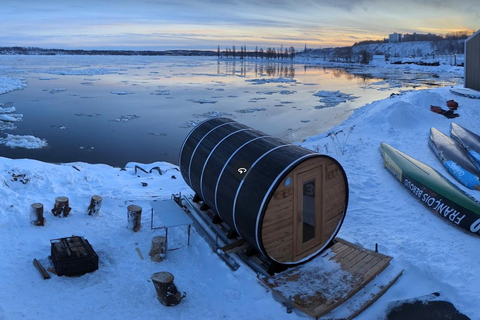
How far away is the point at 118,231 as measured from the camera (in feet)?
28.7

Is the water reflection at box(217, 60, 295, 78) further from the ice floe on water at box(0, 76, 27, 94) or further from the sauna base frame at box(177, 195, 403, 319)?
the sauna base frame at box(177, 195, 403, 319)

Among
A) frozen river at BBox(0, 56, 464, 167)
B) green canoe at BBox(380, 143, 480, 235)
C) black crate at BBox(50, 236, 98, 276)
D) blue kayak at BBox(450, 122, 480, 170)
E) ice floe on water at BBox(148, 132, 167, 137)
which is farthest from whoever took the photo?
ice floe on water at BBox(148, 132, 167, 137)

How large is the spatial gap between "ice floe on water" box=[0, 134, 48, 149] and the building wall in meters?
23.5

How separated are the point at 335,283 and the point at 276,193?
1.73m

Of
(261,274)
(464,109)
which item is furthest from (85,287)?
(464,109)

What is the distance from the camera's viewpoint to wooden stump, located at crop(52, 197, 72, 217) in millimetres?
9078

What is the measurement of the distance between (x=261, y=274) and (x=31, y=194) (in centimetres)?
631

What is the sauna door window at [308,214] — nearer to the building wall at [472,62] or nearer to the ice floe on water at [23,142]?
the ice floe on water at [23,142]

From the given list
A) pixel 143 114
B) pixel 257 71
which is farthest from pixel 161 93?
pixel 257 71

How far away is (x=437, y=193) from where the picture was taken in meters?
9.96

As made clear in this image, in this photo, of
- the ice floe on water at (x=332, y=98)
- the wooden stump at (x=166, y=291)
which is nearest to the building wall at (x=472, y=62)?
the ice floe on water at (x=332, y=98)

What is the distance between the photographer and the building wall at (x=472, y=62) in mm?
23675

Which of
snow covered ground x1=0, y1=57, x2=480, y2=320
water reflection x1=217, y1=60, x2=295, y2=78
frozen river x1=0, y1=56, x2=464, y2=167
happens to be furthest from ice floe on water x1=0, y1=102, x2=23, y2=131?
water reflection x1=217, y1=60, x2=295, y2=78

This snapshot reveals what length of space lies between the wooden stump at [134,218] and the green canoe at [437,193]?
6.79 m
